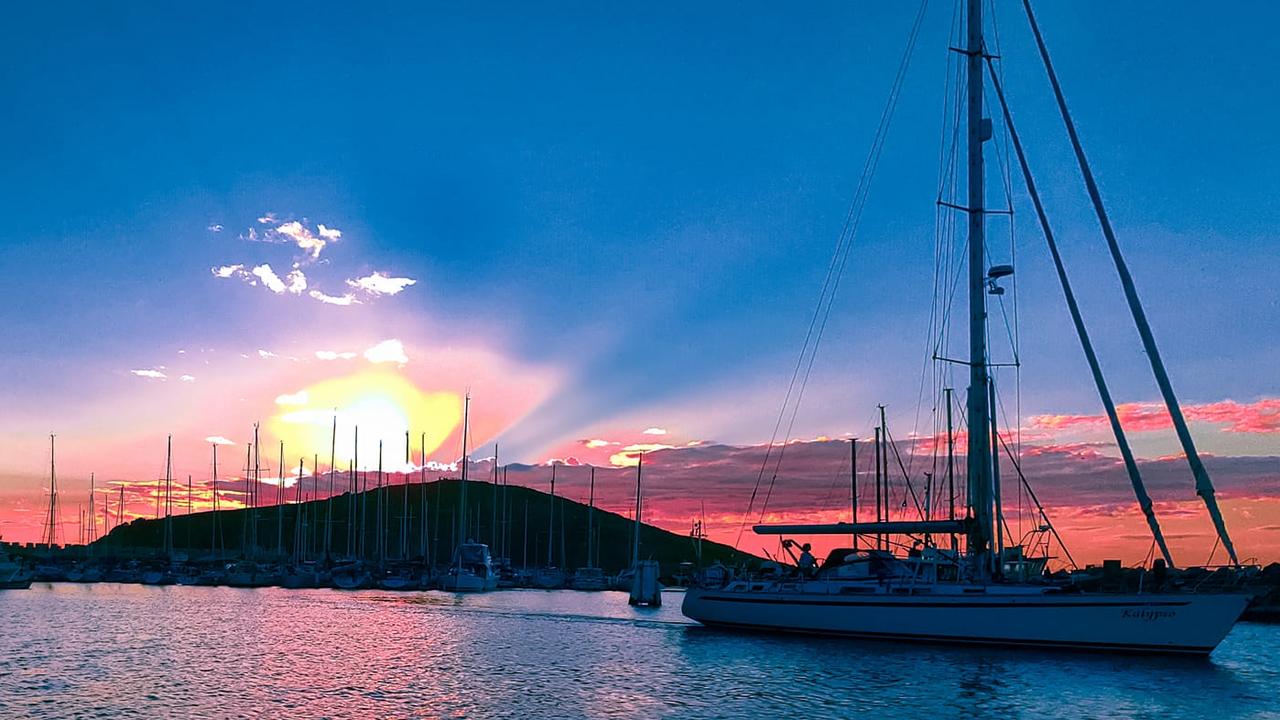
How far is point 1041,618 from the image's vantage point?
4081 centimetres

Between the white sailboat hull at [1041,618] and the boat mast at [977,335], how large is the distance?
227 cm

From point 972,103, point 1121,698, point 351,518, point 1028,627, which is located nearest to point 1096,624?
point 1028,627

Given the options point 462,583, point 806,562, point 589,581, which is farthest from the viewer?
point 589,581

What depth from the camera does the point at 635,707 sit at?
1260 inches

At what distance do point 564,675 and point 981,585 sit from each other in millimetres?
18289

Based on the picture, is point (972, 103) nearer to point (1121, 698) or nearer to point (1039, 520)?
point (1039, 520)

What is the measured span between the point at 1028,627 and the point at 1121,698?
7.42 m

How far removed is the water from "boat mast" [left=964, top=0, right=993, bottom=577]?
531 centimetres

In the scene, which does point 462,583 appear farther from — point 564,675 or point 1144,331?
point 1144,331

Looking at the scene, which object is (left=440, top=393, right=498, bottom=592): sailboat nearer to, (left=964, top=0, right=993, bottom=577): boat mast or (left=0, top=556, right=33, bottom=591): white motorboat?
(left=0, top=556, right=33, bottom=591): white motorboat

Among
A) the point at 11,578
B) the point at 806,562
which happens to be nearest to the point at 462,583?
the point at 11,578

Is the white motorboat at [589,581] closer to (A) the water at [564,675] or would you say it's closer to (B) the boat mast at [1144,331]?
(A) the water at [564,675]

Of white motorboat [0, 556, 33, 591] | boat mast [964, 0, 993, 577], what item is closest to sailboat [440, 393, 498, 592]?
white motorboat [0, 556, 33, 591]

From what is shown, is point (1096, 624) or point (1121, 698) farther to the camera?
point (1096, 624)
